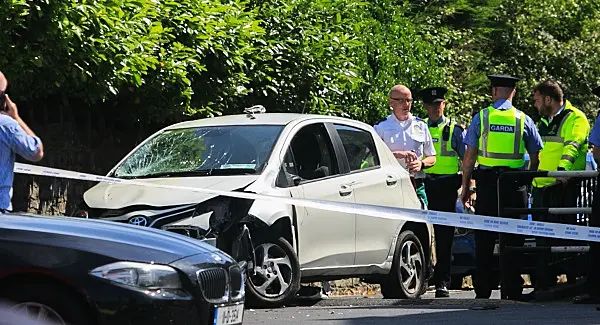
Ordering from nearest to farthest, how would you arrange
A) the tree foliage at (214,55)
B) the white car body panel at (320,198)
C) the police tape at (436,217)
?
the police tape at (436,217)
the white car body panel at (320,198)
the tree foliage at (214,55)

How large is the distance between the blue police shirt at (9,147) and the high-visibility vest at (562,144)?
5.62 metres

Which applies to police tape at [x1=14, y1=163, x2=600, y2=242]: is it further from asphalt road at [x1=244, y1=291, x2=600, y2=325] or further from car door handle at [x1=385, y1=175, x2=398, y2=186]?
car door handle at [x1=385, y1=175, x2=398, y2=186]

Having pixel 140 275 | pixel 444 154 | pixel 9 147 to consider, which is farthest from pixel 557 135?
pixel 140 275

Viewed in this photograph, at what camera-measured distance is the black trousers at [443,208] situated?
13453 millimetres

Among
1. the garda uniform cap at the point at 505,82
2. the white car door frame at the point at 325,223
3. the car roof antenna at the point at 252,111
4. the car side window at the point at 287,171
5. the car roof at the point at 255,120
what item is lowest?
the white car door frame at the point at 325,223

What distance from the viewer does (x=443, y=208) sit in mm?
13672

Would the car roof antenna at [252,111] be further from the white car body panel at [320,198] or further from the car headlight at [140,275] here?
the car headlight at [140,275]

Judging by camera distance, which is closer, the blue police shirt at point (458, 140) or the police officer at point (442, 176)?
the police officer at point (442, 176)

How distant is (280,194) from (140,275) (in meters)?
4.22

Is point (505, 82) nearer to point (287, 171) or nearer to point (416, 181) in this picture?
point (416, 181)

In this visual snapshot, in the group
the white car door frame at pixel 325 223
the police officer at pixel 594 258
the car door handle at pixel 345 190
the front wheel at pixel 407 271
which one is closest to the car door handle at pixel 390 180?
the front wheel at pixel 407 271

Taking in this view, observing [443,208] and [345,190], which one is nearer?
[345,190]

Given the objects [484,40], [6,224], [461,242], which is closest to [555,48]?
[484,40]

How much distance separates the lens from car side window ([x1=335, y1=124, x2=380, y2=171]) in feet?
41.6
